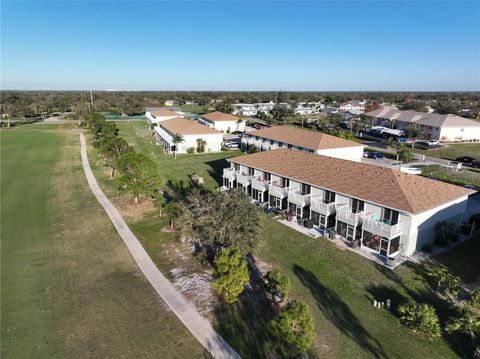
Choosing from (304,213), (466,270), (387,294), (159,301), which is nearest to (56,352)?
(159,301)

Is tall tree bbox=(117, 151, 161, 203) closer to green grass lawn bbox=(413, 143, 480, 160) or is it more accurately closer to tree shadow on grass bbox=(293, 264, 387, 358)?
tree shadow on grass bbox=(293, 264, 387, 358)

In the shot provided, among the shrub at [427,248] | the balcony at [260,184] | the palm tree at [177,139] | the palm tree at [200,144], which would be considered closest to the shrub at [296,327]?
the shrub at [427,248]

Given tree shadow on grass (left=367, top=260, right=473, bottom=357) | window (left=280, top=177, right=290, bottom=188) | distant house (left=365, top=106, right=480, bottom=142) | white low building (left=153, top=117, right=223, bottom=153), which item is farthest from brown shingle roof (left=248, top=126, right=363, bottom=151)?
distant house (left=365, top=106, right=480, bottom=142)

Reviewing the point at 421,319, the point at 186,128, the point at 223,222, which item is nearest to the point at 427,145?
the point at 186,128

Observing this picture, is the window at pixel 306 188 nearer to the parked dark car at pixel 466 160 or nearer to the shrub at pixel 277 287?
the shrub at pixel 277 287

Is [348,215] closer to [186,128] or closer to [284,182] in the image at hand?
[284,182]

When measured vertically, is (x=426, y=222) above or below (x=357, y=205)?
below
